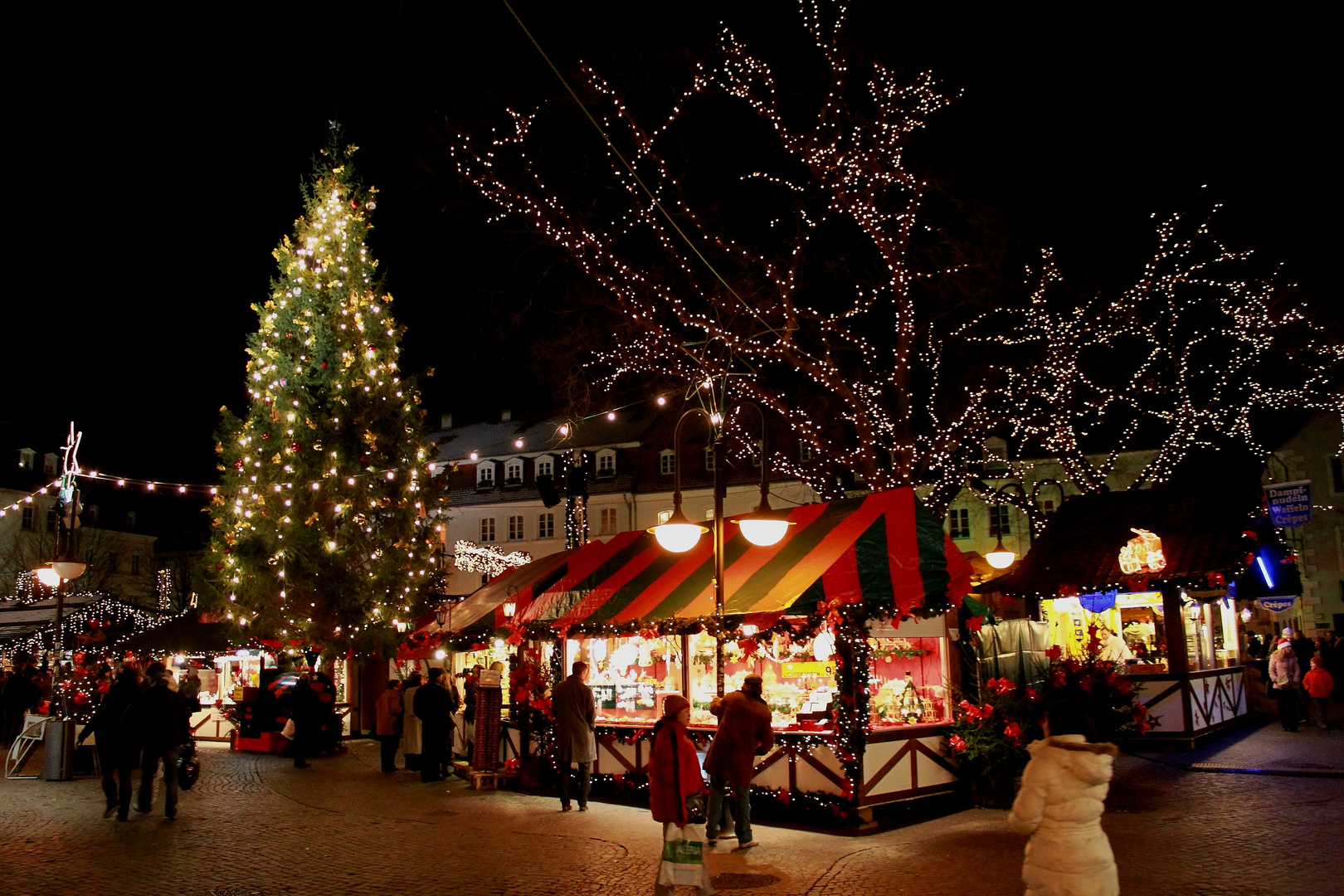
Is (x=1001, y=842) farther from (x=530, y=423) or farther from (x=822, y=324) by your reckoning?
(x=530, y=423)

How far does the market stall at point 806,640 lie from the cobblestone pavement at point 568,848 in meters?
0.75

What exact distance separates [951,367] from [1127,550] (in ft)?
20.5

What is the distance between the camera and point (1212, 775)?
1344cm

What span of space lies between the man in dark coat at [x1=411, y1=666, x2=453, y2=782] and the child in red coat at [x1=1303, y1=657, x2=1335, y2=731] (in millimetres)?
14279

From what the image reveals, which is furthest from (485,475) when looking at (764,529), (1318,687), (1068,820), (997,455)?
(1068,820)

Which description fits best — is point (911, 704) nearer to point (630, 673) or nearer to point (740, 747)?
point (740, 747)

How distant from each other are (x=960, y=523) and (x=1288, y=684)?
25163 millimetres

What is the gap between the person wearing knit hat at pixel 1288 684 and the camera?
58.0ft

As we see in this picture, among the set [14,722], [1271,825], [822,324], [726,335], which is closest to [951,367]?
[822,324]

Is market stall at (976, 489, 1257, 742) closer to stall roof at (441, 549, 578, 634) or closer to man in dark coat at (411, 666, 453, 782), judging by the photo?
stall roof at (441, 549, 578, 634)

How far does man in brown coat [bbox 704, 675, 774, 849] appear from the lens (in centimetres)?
969

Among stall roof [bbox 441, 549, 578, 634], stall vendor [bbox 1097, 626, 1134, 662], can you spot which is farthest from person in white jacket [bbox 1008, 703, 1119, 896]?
stall vendor [bbox 1097, 626, 1134, 662]

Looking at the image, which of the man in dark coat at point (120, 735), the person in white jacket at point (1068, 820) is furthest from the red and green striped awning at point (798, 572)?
the person in white jacket at point (1068, 820)

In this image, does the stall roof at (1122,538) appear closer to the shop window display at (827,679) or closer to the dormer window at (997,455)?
the shop window display at (827,679)
